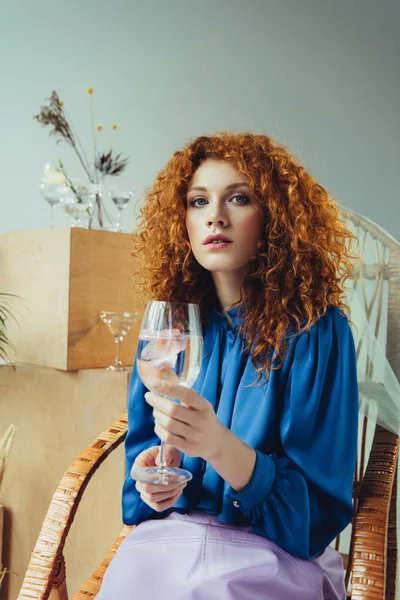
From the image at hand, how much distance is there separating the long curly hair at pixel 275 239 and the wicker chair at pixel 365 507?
0.80 feet

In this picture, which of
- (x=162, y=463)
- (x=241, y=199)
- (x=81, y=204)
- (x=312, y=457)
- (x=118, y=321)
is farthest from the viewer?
(x=81, y=204)

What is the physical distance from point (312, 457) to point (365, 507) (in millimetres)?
137

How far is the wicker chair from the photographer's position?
3.19 feet

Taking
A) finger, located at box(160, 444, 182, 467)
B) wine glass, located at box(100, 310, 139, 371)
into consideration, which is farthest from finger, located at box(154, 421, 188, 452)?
wine glass, located at box(100, 310, 139, 371)

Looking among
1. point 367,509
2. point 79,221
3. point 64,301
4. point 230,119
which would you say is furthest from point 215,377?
point 230,119

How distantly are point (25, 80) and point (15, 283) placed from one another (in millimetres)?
1598

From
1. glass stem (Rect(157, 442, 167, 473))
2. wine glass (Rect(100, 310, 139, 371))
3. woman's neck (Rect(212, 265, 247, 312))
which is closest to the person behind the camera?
glass stem (Rect(157, 442, 167, 473))

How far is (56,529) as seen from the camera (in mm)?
1142

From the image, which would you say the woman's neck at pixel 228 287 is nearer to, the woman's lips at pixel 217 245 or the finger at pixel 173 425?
the woman's lips at pixel 217 245

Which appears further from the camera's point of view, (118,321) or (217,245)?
(118,321)

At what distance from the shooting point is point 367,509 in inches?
41.1

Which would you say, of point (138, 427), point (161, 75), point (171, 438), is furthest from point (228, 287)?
point (161, 75)

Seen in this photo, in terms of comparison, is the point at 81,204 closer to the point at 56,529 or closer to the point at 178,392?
the point at 56,529

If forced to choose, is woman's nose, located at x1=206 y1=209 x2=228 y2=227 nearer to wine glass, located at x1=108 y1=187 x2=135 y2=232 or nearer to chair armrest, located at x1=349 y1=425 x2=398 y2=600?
chair armrest, located at x1=349 y1=425 x2=398 y2=600
